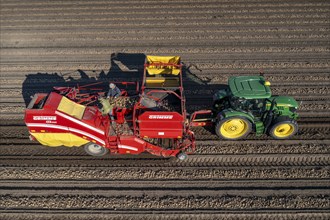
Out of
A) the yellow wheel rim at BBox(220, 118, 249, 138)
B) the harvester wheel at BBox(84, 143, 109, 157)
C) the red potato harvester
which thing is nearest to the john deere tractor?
the yellow wheel rim at BBox(220, 118, 249, 138)

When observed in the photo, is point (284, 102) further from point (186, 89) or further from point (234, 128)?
point (186, 89)

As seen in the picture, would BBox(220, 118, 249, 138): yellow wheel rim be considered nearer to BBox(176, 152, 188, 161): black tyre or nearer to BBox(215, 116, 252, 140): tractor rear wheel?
BBox(215, 116, 252, 140): tractor rear wheel

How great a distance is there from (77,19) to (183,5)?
6.00 meters

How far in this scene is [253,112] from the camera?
8.52 m

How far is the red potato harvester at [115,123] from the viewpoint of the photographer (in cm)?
766

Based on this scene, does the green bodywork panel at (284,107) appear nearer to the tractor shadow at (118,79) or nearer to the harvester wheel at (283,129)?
the harvester wheel at (283,129)

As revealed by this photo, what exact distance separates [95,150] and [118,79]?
13.1ft

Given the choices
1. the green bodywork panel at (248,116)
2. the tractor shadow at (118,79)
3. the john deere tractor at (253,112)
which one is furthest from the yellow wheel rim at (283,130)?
the tractor shadow at (118,79)

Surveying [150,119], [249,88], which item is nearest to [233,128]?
[249,88]

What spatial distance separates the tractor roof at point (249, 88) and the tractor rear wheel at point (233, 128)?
2.27 ft

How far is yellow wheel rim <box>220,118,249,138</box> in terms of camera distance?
8430 mm

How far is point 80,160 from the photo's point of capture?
8547mm

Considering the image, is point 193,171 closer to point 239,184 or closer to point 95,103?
point 239,184

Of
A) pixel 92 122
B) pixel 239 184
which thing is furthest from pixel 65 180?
pixel 239 184
